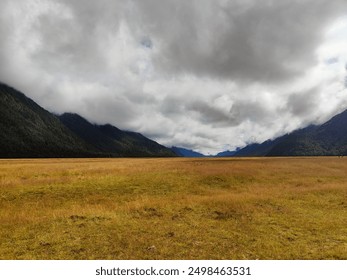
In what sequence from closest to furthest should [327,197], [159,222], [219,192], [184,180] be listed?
[159,222] < [327,197] < [219,192] < [184,180]

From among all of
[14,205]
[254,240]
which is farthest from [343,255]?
[14,205]

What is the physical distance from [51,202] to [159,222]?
35.5ft

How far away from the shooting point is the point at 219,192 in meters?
31.2

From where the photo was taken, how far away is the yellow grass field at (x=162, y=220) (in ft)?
45.4

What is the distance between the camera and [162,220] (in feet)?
63.6

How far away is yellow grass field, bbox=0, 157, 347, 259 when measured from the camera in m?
13.8

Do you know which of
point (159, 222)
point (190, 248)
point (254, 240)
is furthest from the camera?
point (159, 222)
